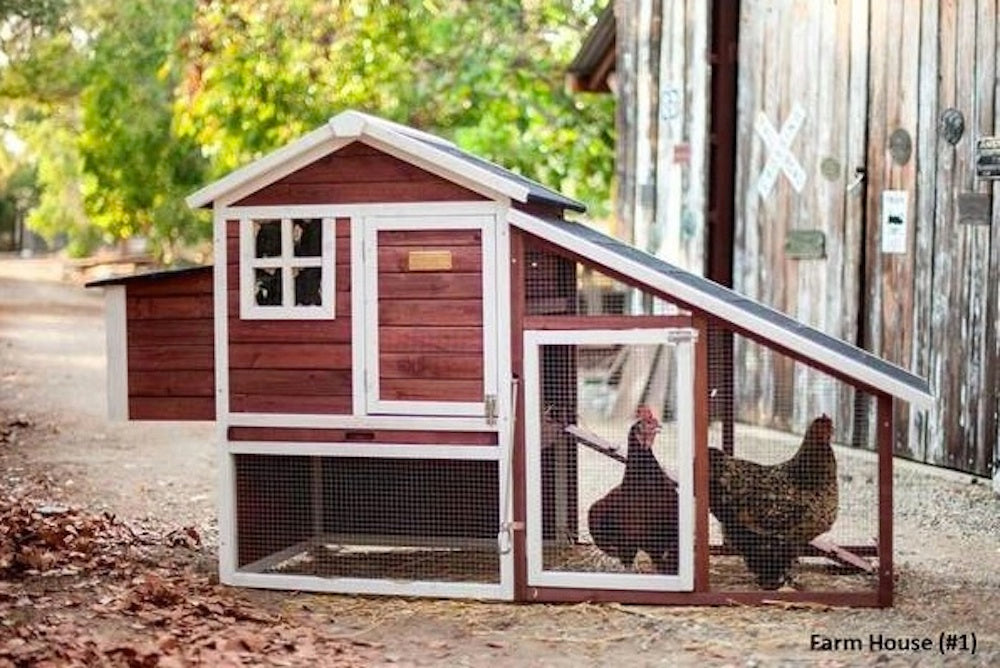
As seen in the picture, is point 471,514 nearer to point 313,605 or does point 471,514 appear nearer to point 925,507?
point 313,605

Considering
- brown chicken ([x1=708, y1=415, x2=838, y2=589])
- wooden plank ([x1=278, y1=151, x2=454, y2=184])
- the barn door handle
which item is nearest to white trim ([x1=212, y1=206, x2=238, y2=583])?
wooden plank ([x1=278, y1=151, x2=454, y2=184])

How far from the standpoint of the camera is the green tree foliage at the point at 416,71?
17.0m

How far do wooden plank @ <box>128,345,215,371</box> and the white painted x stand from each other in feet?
18.8

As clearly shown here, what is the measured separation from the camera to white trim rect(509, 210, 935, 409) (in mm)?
6441

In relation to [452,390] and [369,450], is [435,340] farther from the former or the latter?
[369,450]

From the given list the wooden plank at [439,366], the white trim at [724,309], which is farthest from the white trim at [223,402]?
the white trim at [724,309]

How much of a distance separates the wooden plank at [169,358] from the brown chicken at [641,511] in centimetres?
186

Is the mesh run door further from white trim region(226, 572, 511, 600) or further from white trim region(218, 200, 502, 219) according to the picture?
white trim region(218, 200, 502, 219)

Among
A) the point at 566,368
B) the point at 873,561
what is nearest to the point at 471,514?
the point at 566,368

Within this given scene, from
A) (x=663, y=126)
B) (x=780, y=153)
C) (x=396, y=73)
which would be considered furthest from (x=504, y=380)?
(x=396, y=73)

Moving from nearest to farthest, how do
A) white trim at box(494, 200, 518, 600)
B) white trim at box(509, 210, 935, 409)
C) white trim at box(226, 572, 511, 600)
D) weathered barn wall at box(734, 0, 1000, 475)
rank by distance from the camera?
white trim at box(509, 210, 935, 409), white trim at box(494, 200, 518, 600), white trim at box(226, 572, 511, 600), weathered barn wall at box(734, 0, 1000, 475)

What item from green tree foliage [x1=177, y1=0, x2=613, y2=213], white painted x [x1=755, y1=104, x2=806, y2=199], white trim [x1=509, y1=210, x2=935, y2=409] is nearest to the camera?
white trim [x1=509, y1=210, x2=935, y2=409]

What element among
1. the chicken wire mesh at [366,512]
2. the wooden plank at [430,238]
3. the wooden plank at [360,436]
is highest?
the wooden plank at [430,238]

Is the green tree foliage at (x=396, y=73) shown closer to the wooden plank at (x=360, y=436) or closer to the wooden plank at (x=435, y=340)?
the wooden plank at (x=360, y=436)
